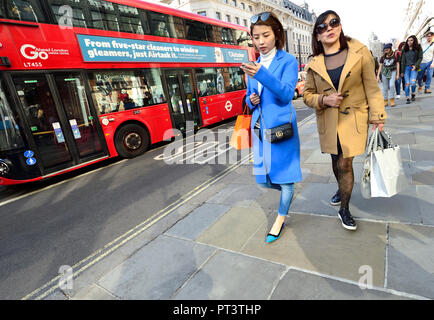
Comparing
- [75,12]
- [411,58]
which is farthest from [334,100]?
[411,58]

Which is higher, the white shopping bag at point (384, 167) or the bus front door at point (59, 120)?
the bus front door at point (59, 120)

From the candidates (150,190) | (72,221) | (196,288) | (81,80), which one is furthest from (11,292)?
(81,80)

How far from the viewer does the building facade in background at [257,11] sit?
117 feet

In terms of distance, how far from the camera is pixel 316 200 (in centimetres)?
304

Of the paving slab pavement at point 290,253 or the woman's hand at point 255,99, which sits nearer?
the paving slab pavement at point 290,253

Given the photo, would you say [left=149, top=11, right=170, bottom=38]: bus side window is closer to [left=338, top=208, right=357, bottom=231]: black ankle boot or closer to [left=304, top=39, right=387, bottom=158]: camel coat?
[left=304, top=39, right=387, bottom=158]: camel coat

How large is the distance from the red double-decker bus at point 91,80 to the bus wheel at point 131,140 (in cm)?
3

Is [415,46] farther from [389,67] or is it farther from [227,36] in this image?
[227,36]

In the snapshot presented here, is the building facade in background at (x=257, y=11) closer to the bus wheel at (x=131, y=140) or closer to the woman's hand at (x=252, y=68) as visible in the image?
the bus wheel at (x=131, y=140)

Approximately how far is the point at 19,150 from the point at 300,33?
2929 inches

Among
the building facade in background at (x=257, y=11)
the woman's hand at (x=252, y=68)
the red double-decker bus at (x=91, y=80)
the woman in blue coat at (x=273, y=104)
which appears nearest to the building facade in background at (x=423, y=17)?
the building facade in background at (x=257, y=11)

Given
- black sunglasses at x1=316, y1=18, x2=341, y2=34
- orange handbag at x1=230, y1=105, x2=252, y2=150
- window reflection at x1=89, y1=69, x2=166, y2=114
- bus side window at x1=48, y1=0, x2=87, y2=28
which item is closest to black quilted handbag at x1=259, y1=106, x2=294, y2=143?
orange handbag at x1=230, y1=105, x2=252, y2=150
